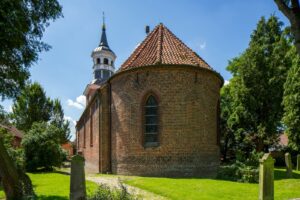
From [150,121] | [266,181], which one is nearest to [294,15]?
[266,181]

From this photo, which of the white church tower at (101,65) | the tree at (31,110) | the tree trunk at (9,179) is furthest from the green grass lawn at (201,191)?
the white church tower at (101,65)

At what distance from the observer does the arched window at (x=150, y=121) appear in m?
18.1

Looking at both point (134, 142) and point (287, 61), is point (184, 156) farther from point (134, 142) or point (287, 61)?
point (287, 61)

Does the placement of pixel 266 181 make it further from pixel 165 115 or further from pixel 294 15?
pixel 165 115

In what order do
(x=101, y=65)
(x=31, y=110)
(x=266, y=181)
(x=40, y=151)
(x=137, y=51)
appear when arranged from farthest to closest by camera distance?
(x=101, y=65), (x=31, y=110), (x=40, y=151), (x=137, y=51), (x=266, y=181)

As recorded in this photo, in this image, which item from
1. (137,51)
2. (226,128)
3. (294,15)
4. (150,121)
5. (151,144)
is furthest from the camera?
(226,128)

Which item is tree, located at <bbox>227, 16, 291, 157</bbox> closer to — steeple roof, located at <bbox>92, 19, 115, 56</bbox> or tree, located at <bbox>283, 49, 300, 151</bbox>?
tree, located at <bbox>283, 49, 300, 151</bbox>

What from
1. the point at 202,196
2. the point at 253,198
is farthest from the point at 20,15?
the point at 253,198

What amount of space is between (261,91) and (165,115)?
14.5 metres

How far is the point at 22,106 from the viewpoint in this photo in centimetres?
4588

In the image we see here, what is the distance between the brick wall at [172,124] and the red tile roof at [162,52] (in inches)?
20.6

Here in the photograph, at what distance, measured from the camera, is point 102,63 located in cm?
5244

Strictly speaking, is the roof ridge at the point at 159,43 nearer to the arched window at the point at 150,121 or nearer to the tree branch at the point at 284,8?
the arched window at the point at 150,121

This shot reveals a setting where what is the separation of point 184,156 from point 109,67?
37.2 metres
